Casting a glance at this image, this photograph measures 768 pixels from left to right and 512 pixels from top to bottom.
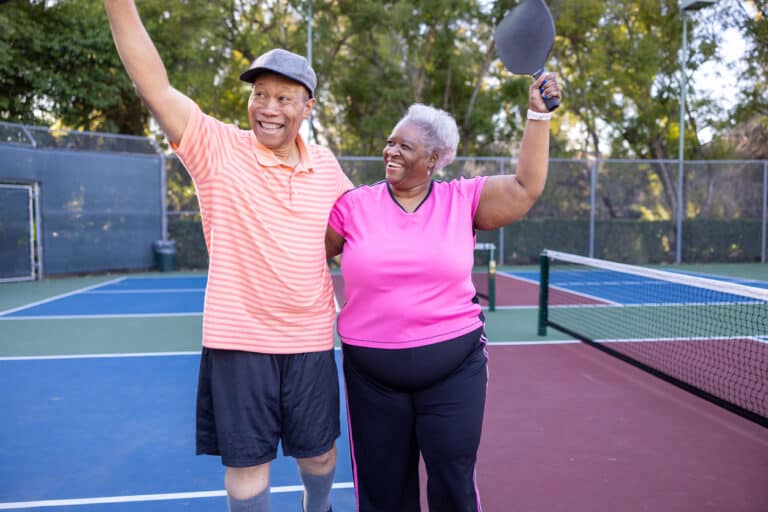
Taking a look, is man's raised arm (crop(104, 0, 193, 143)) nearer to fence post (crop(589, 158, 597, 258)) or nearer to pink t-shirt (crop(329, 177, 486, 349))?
pink t-shirt (crop(329, 177, 486, 349))

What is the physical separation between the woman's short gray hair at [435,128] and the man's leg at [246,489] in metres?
1.35

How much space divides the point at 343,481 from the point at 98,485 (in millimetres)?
1392

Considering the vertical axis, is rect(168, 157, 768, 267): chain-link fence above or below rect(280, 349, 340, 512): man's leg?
above

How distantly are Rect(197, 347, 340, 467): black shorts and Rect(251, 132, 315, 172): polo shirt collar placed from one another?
2.21 ft

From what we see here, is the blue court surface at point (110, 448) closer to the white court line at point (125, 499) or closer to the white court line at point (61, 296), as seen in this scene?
the white court line at point (125, 499)

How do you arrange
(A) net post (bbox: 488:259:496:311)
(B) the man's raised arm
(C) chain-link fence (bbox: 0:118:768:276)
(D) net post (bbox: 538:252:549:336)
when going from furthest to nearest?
(C) chain-link fence (bbox: 0:118:768:276), (A) net post (bbox: 488:259:496:311), (D) net post (bbox: 538:252:549:336), (B) the man's raised arm

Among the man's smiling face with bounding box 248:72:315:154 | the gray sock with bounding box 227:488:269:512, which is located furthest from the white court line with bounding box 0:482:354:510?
the man's smiling face with bounding box 248:72:315:154

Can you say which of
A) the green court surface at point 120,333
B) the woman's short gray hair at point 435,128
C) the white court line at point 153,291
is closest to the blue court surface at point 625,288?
the green court surface at point 120,333

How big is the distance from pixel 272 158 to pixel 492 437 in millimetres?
2900

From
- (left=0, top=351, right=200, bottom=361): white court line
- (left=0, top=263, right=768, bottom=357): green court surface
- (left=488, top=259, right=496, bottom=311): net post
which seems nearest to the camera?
(left=0, top=351, right=200, bottom=361): white court line

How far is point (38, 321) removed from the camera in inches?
354

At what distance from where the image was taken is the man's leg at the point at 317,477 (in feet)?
8.32

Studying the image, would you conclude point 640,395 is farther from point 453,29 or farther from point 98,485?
point 453,29

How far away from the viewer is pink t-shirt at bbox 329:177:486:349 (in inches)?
90.5
